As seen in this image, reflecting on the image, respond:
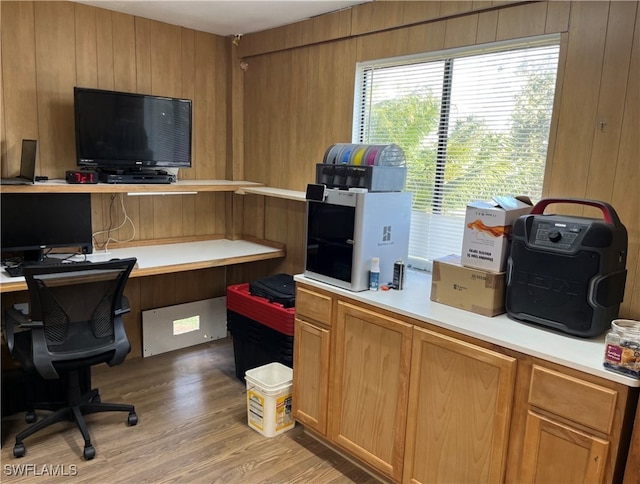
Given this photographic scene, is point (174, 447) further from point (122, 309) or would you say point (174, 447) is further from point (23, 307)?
point (23, 307)

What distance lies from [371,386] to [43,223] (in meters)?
2.17

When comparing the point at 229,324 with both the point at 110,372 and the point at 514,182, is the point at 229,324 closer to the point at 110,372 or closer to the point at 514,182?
the point at 110,372

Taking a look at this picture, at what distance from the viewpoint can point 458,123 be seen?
8.48ft

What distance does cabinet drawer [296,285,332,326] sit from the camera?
2457 millimetres

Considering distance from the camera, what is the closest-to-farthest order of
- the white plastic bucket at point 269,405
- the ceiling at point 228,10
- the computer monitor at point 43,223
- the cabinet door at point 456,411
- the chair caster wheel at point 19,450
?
the cabinet door at point 456,411 < the chair caster wheel at point 19,450 < the white plastic bucket at point 269,405 < the computer monitor at point 43,223 < the ceiling at point 228,10

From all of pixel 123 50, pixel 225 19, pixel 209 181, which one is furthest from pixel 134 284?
pixel 225 19

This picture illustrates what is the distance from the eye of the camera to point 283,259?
3.76m

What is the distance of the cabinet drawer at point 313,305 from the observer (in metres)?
2.46

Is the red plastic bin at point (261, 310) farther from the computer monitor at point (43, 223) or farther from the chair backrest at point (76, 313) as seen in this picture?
the computer monitor at point (43, 223)

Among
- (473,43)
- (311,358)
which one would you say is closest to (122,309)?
(311,358)

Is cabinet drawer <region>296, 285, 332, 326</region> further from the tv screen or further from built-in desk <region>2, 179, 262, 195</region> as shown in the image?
the tv screen

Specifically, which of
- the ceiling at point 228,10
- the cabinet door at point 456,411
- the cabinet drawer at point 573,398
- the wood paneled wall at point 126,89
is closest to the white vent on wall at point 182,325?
the wood paneled wall at point 126,89

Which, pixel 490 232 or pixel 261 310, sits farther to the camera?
pixel 261 310

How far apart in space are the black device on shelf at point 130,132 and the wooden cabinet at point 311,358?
146 centimetres
